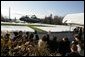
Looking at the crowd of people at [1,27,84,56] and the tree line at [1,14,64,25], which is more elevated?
the tree line at [1,14,64,25]

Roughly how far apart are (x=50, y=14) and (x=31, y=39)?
1.03 metres

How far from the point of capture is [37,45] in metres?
5.90

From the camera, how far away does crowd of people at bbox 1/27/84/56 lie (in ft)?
19.1

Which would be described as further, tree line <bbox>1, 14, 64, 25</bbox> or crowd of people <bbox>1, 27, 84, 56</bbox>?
tree line <bbox>1, 14, 64, 25</bbox>

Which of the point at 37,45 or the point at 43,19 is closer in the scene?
the point at 37,45

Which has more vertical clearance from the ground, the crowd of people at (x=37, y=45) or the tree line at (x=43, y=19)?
the tree line at (x=43, y=19)

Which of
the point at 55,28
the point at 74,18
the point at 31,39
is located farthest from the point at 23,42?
the point at 74,18

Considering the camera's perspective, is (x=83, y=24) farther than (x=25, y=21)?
No

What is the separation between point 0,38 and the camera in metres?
5.87

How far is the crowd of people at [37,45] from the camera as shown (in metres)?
5.84

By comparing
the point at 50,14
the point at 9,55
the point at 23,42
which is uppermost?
the point at 50,14

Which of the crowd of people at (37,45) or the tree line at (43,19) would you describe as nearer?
the crowd of people at (37,45)

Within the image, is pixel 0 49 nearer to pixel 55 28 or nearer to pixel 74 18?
pixel 55 28

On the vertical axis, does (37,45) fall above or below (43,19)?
below
